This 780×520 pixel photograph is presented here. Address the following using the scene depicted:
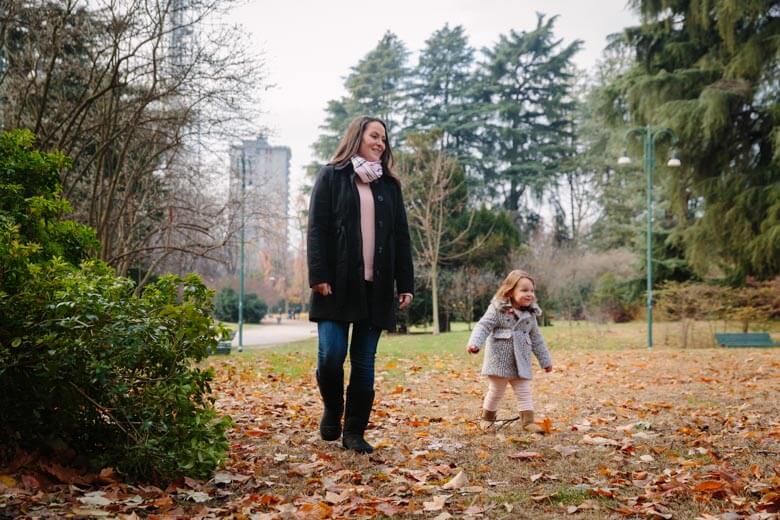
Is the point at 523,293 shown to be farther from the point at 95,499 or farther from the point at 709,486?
the point at 95,499

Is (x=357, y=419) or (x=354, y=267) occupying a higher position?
(x=354, y=267)

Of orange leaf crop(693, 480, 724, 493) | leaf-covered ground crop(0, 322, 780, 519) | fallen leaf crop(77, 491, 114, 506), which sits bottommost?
leaf-covered ground crop(0, 322, 780, 519)

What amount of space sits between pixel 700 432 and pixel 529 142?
36.1m

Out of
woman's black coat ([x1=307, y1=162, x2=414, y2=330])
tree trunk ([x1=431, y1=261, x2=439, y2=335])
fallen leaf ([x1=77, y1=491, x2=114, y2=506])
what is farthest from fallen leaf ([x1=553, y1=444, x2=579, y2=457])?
tree trunk ([x1=431, y1=261, x2=439, y2=335])

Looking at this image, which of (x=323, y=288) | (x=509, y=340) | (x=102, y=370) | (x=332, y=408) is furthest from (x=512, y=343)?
(x=102, y=370)

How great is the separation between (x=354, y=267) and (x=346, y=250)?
12 centimetres

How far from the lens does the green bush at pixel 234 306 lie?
3747cm

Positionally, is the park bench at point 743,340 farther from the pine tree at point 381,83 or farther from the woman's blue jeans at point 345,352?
the pine tree at point 381,83

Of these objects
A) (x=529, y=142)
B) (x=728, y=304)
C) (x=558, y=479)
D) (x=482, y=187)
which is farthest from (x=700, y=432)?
(x=529, y=142)

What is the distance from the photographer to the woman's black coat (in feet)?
13.5

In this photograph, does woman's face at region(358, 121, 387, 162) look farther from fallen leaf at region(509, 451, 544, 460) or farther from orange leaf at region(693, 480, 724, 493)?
orange leaf at region(693, 480, 724, 493)

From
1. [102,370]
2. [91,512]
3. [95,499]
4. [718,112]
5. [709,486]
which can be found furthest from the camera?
[718,112]

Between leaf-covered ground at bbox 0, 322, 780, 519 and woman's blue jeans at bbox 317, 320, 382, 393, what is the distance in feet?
1.55

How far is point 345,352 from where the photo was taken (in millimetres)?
4188
